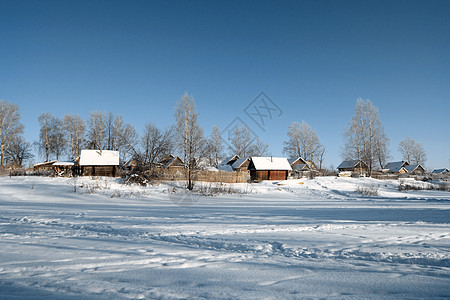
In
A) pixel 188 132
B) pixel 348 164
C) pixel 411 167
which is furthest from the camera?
pixel 411 167

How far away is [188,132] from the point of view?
23.8 m

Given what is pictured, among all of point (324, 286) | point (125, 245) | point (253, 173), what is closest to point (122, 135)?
point (253, 173)

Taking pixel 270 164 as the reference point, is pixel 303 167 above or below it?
below

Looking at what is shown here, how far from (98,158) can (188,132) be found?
1308cm

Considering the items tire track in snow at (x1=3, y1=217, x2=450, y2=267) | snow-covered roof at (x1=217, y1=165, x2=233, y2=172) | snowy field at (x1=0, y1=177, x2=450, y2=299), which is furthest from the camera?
snow-covered roof at (x1=217, y1=165, x2=233, y2=172)

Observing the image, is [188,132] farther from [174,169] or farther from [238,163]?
[238,163]

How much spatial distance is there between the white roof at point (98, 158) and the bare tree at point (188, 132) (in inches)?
386

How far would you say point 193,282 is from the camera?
3.23 metres

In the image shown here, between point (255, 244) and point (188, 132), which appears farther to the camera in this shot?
point (188, 132)

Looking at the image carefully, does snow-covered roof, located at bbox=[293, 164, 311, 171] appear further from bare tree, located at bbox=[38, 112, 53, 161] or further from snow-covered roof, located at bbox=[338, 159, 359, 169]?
bare tree, located at bbox=[38, 112, 53, 161]

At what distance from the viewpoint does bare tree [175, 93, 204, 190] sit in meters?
22.6

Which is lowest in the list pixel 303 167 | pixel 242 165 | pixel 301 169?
pixel 301 169

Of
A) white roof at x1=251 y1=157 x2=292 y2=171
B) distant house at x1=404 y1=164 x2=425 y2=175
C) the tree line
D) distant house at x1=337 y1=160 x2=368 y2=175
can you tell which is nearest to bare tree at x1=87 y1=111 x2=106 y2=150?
the tree line

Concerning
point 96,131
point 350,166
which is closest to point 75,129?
point 96,131
